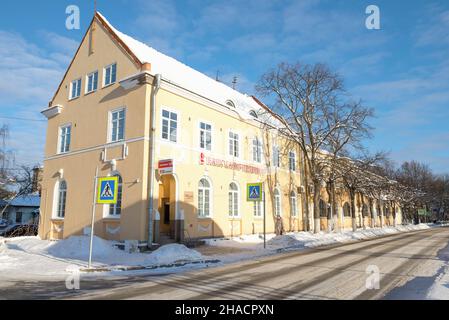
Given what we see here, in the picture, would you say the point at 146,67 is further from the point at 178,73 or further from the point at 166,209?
the point at 166,209

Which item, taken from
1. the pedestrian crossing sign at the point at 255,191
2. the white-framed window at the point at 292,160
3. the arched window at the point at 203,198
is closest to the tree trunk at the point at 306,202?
the white-framed window at the point at 292,160

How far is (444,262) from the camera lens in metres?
12.9

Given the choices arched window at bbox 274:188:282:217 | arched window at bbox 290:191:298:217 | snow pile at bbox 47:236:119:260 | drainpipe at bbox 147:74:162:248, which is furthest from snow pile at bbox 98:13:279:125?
snow pile at bbox 47:236:119:260

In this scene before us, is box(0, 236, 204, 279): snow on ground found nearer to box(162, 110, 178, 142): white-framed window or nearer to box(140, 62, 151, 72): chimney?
box(162, 110, 178, 142): white-framed window

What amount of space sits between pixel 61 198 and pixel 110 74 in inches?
346

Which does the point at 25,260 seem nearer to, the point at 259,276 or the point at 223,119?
the point at 259,276

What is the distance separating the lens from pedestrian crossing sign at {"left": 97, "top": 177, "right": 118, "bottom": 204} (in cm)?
1182

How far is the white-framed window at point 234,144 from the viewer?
80.2 ft

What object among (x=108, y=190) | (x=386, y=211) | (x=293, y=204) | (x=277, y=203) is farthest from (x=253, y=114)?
(x=386, y=211)

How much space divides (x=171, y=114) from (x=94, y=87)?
20.6 feet

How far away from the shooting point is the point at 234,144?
81.7 feet

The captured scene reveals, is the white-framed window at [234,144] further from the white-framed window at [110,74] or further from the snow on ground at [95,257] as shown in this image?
the white-framed window at [110,74]

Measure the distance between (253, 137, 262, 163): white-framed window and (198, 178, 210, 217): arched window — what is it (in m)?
6.41
